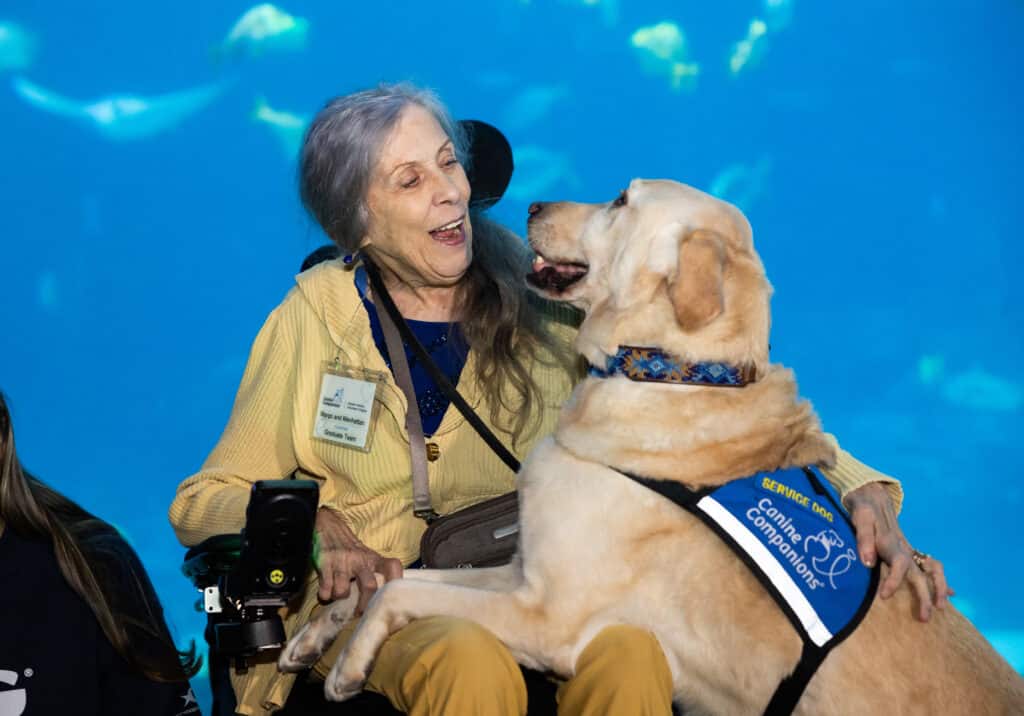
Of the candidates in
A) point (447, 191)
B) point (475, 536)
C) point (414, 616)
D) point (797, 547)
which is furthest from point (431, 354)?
point (797, 547)

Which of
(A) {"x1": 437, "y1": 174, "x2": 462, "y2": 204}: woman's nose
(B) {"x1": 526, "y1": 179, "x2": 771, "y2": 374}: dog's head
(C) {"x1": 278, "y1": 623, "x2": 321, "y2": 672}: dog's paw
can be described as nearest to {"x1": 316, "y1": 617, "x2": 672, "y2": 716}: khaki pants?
(C) {"x1": 278, "y1": 623, "x2": 321, "y2": 672}: dog's paw

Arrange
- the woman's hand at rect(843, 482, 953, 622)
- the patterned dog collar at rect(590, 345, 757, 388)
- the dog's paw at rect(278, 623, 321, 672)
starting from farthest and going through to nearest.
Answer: the dog's paw at rect(278, 623, 321, 672), the patterned dog collar at rect(590, 345, 757, 388), the woman's hand at rect(843, 482, 953, 622)

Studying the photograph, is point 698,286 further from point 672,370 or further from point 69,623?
point 69,623

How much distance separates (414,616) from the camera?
2037 millimetres

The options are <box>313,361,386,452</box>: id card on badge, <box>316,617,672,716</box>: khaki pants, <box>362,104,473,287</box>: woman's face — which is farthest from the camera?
<box>362,104,473,287</box>: woman's face

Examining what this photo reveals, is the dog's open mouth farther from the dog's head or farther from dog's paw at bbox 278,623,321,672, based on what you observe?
dog's paw at bbox 278,623,321,672

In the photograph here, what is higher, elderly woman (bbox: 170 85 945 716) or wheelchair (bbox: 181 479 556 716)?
elderly woman (bbox: 170 85 945 716)

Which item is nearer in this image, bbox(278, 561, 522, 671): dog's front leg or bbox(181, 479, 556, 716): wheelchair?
bbox(181, 479, 556, 716): wheelchair

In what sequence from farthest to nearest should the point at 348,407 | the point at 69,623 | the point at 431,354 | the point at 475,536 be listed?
the point at 431,354 < the point at 348,407 < the point at 475,536 < the point at 69,623

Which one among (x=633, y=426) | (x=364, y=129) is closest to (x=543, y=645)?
(x=633, y=426)

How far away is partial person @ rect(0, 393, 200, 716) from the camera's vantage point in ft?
6.71

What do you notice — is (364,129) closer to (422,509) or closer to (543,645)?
(422,509)

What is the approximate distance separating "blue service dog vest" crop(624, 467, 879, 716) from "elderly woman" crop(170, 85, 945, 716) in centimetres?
28

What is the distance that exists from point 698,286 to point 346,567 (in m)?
0.89
